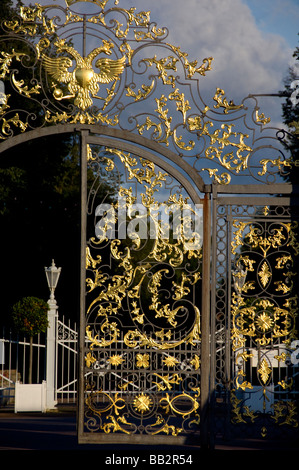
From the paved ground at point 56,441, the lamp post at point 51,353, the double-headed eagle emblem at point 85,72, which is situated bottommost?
the paved ground at point 56,441

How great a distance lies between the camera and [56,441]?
23.4ft

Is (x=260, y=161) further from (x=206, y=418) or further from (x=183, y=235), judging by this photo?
(x=206, y=418)

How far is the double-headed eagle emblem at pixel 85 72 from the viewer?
617 centimetres

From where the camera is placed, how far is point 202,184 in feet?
20.3

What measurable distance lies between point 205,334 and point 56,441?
7.39 feet

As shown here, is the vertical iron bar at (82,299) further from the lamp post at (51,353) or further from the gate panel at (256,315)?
the lamp post at (51,353)

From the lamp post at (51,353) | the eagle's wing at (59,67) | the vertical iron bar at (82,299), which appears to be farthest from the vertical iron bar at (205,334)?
the lamp post at (51,353)

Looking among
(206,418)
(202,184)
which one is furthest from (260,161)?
(206,418)

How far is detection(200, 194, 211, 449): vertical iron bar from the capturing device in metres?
5.99

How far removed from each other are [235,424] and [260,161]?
2.41 m

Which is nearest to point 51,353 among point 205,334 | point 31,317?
point 31,317

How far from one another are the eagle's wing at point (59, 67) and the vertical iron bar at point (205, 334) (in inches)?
70.6

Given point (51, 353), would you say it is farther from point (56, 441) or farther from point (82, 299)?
point (82, 299)

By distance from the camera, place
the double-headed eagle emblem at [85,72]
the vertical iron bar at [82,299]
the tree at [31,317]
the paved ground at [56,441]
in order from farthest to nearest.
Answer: the tree at [31,317] → the double-headed eagle emblem at [85,72] → the vertical iron bar at [82,299] → the paved ground at [56,441]
